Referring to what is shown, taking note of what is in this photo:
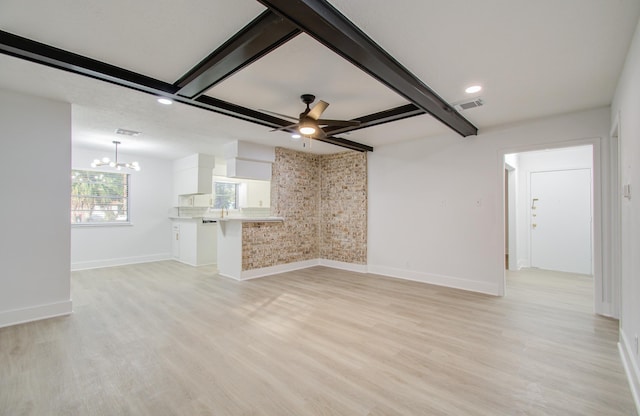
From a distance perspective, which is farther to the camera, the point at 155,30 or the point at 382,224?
the point at 382,224

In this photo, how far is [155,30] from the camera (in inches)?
88.4

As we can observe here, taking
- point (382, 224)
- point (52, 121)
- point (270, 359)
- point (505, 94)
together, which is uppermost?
point (505, 94)

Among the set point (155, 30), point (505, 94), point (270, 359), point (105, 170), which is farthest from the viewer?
point (105, 170)

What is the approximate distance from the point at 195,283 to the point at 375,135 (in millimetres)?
4295

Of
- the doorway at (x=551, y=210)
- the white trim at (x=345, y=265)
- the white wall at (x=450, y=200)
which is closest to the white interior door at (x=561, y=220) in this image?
the doorway at (x=551, y=210)

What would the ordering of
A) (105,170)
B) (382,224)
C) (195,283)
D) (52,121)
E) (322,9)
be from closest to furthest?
1. (322,9)
2. (52,121)
3. (195,283)
4. (382,224)
5. (105,170)

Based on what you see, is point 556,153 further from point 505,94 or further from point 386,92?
point 386,92

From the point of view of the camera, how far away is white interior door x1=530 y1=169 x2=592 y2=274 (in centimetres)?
605

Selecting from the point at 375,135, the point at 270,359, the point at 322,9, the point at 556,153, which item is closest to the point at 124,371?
the point at 270,359

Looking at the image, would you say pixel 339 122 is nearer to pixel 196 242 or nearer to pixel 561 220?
pixel 196 242

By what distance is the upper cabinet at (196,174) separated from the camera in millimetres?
6879

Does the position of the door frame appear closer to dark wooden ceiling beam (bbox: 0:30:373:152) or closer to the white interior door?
the white interior door

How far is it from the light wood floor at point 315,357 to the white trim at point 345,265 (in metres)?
1.78

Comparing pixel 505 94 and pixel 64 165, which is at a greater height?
pixel 505 94
